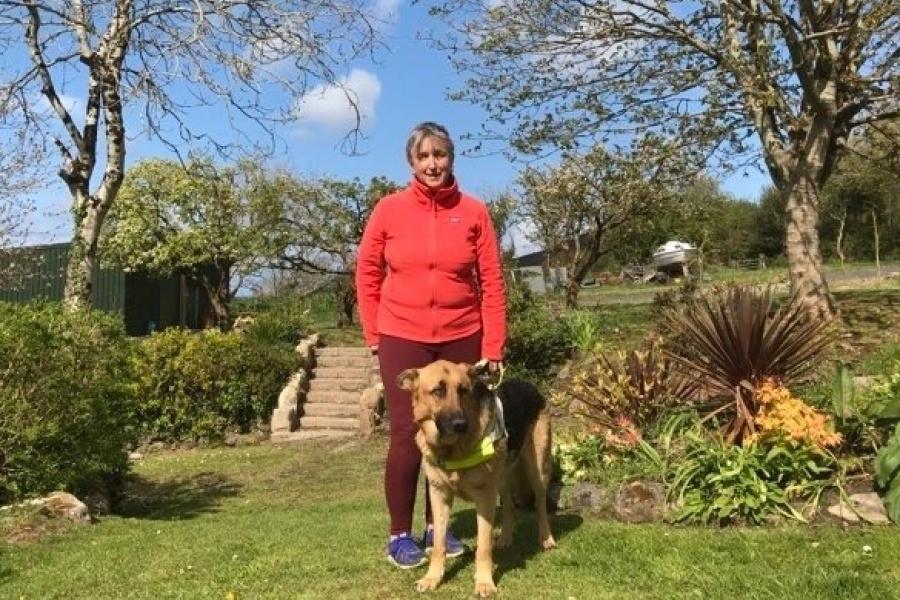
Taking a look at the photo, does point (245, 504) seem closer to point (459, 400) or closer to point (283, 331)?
point (459, 400)

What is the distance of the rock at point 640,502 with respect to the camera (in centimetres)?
510

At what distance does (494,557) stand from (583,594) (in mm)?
834

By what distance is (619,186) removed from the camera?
18094 millimetres

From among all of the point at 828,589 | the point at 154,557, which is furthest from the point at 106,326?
the point at 828,589

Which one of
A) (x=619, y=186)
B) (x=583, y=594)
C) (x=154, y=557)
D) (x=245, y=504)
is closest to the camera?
(x=583, y=594)

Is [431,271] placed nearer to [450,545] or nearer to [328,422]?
[450,545]

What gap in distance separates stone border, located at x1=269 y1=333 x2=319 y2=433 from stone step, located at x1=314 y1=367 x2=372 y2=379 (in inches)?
9.3

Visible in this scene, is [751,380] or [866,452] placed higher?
[751,380]

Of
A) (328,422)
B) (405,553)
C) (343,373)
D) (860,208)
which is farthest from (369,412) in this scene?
(860,208)

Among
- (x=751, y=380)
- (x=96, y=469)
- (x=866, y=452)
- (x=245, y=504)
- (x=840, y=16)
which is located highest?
(x=840, y=16)

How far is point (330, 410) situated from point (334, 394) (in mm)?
509

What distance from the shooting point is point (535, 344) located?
12828 mm

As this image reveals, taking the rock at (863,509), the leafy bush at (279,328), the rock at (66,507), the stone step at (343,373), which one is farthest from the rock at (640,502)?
the leafy bush at (279,328)

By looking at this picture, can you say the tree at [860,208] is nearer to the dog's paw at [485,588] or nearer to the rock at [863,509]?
the rock at [863,509]
